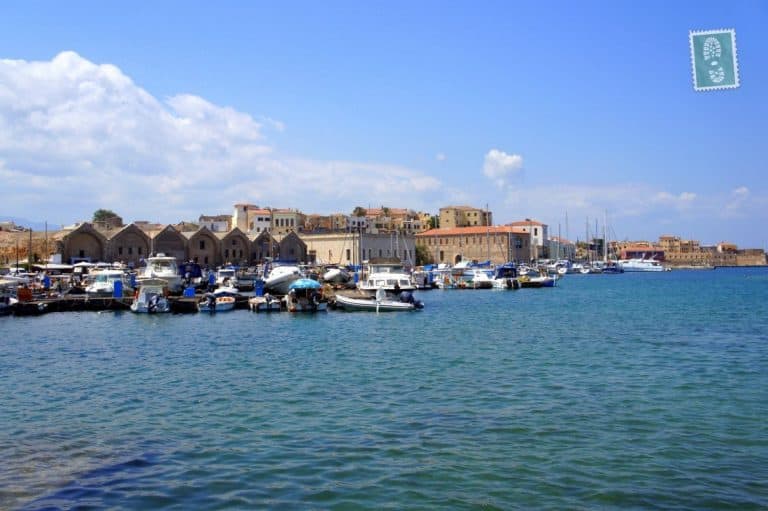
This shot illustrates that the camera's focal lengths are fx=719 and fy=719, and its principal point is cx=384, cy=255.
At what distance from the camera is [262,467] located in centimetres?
1148

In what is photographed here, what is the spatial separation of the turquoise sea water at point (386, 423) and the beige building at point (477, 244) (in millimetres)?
99336

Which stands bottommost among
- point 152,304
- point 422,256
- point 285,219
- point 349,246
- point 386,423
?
point 386,423

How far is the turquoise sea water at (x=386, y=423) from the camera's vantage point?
33.9 feet

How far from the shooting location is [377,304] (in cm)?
4244

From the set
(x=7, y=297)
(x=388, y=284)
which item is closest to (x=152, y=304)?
(x=7, y=297)

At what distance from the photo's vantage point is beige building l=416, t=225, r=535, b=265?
128250 millimetres

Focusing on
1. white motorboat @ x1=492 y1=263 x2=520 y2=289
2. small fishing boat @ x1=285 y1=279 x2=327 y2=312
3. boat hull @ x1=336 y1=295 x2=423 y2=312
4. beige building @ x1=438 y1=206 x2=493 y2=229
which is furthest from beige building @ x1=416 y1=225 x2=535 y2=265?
small fishing boat @ x1=285 y1=279 x2=327 y2=312

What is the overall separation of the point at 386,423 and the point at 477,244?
386 ft

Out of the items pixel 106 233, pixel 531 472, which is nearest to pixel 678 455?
pixel 531 472

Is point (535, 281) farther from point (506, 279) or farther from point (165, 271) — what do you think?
point (165, 271)

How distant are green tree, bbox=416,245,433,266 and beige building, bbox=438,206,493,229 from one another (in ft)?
58.8

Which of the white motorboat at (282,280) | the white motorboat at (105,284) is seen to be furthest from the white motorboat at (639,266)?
the white motorboat at (105,284)

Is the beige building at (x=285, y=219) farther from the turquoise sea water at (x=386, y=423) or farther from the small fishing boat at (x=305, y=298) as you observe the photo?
the turquoise sea water at (x=386, y=423)

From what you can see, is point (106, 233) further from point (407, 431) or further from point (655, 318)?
point (407, 431)
